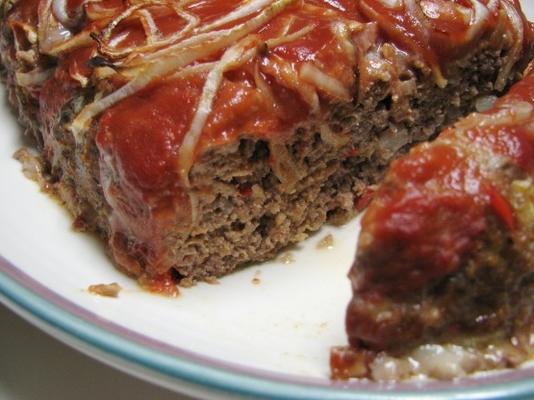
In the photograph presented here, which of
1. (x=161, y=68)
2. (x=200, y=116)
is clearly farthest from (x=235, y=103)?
(x=161, y=68)

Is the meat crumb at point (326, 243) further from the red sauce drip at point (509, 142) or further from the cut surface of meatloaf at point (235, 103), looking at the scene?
the red sauce drip at point (509, 142)

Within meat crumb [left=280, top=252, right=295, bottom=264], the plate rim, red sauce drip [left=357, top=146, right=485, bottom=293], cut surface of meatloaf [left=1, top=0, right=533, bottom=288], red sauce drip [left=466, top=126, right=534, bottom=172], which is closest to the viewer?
the plate rim

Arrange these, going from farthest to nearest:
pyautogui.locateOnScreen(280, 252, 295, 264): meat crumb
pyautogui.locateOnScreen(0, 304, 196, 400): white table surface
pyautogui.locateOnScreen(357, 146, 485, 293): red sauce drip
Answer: pyautogui.locateOnScreen(280, 252, 295, 264): meat crumb
pyautogui.locateOnScreen(0, 304, 196, 400): white table surface
pyautogui.locateOnScreen(357, 146, 485, 293): red sauce drip

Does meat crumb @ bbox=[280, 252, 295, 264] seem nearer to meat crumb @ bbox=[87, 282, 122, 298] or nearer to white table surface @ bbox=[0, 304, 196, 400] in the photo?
meat crumb @ bbox=[87, 282, 122, 298]

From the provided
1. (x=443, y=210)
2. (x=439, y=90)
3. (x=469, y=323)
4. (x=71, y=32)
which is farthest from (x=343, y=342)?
(x=71, y=32)

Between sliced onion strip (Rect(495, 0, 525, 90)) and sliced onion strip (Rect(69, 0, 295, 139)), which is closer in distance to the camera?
sliced onion strip (Rect(69, 0, 295, 139))

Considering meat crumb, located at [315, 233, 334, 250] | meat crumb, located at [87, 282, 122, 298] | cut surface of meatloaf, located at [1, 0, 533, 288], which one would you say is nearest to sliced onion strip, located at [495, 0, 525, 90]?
cut surface of meatloaf, located at [1, 0, 533, 288]

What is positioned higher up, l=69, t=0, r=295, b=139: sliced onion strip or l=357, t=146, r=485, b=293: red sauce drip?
l=69, t=0, r=295, b=139: sliced onion strip

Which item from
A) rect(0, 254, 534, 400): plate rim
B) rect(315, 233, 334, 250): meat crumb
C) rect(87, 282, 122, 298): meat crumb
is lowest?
rect(315, 233, 334, 250): meat crumb

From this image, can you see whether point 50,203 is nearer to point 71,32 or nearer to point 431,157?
point 71,32
